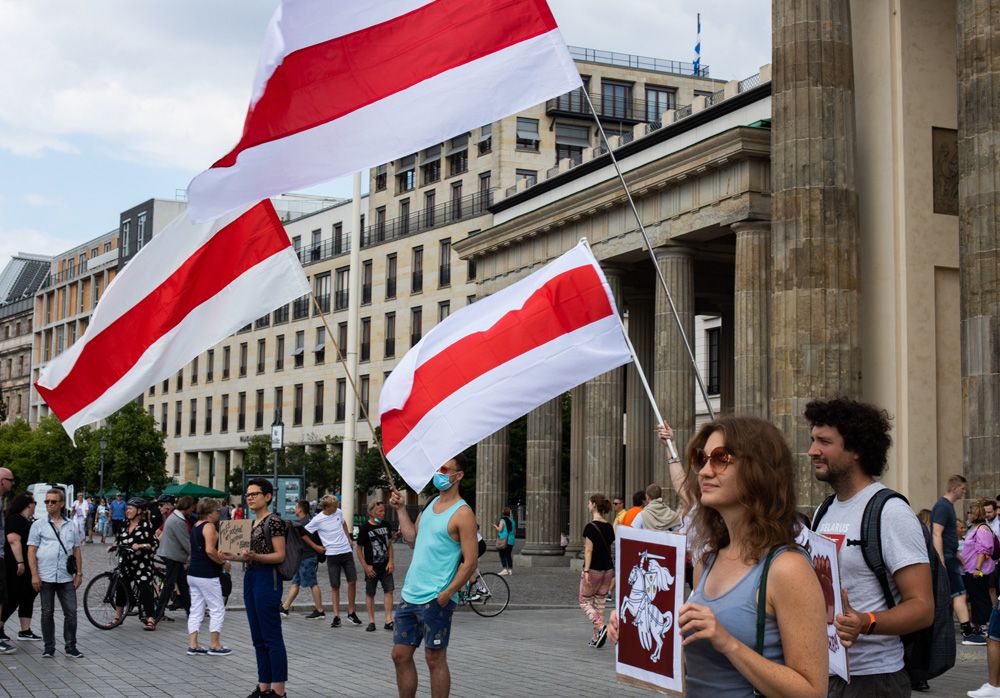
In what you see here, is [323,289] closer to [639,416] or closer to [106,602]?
[639,416]

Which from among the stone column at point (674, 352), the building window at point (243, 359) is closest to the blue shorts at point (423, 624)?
the stone column at point (674, 352)

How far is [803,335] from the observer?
931 inches

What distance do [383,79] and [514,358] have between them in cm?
211

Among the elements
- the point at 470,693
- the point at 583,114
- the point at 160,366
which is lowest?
the point at 470,693

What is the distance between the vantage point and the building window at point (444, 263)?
68.7 m

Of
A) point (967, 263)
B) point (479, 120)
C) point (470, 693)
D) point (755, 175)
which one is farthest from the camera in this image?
point (755, 175)

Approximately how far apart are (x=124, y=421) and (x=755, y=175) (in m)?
48.8

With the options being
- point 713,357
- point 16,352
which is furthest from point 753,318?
point 16,352

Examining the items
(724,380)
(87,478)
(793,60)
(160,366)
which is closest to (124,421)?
(87,478)

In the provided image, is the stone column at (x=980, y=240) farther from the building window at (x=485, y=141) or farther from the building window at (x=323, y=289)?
the building window at (x=323, y=289)

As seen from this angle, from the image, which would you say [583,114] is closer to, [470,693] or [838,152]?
[838,152]

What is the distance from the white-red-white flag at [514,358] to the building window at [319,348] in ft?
223

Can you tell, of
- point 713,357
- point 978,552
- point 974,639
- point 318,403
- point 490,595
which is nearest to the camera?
point 978,552

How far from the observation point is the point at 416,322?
70.9m
